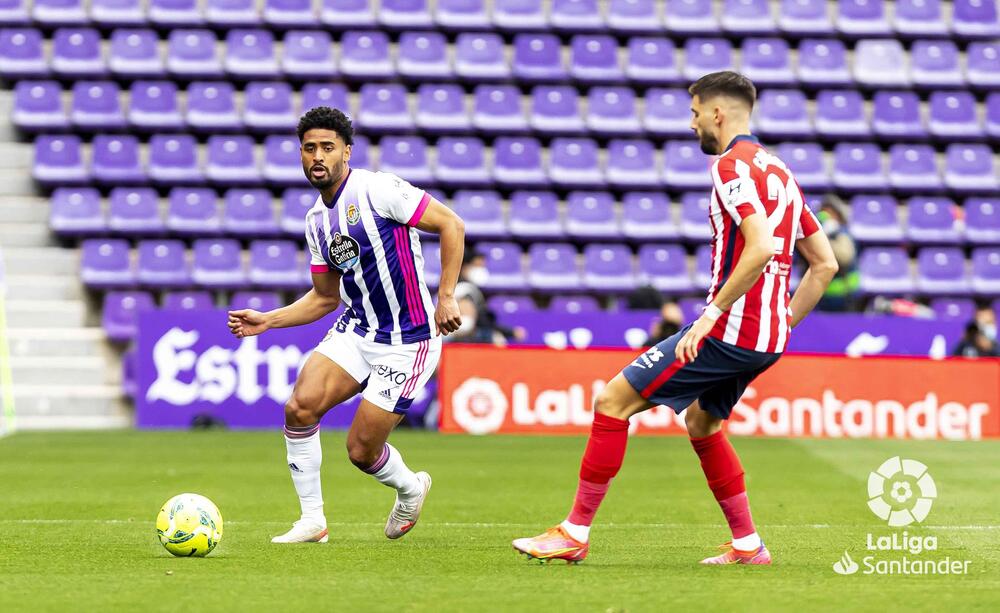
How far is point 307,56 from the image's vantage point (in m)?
19.3

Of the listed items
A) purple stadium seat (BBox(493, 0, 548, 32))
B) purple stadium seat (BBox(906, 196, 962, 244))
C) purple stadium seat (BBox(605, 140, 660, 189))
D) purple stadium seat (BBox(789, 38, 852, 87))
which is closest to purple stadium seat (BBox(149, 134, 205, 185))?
purple stadium seat (BBox(493, 0, 548, 32))

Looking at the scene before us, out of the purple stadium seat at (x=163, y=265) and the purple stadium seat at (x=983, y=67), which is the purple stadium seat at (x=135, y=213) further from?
the purple stadium seat at (x=983, y=67)

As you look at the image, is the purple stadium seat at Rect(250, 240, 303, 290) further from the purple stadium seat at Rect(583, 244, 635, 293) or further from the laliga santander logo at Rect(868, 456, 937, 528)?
the laliga santander logo at Rect(868, 456, 937, 528)

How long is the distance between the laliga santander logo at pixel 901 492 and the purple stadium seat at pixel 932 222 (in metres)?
7.42

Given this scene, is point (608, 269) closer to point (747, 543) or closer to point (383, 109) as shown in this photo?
point (383, 109)

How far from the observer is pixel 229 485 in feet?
33.9

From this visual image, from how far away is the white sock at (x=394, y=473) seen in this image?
740 cm

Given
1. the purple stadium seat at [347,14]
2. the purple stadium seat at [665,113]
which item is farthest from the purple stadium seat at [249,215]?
the purple stadium seat at [665,113]

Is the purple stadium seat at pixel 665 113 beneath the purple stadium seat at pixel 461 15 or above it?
beneath

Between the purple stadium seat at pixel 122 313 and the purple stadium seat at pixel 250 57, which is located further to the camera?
the purple stadium seat at pixel 250 57

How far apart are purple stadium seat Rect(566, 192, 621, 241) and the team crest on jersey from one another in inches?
448

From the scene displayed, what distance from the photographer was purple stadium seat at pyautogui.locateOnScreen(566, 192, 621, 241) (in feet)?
61.0

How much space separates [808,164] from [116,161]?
28.4 ft

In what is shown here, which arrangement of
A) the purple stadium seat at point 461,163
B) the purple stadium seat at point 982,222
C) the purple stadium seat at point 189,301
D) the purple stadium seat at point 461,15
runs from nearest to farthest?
the purple stadium seat at point 189,301 < the purple stadium seat at point 461,163 < the purple stadium seat at point 982,222 < the purple stadium seat at point 461,15
